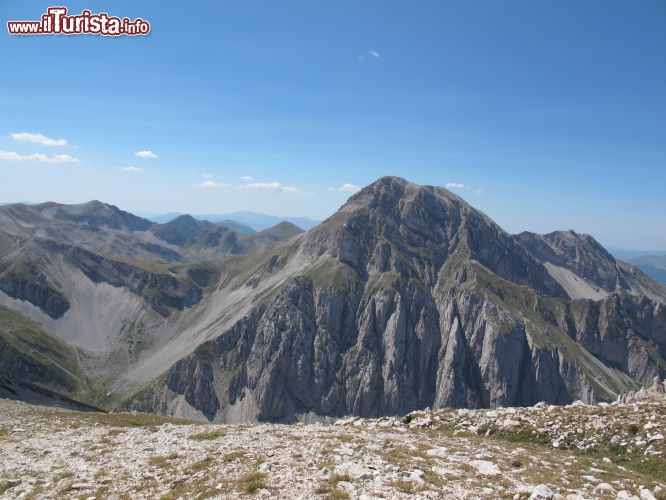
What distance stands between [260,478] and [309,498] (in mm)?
2847

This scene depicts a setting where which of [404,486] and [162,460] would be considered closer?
[404,486]

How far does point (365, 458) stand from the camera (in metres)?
19.9

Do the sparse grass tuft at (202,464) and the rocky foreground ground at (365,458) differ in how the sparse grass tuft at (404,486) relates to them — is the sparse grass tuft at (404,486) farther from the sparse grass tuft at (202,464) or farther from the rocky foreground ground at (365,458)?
the sparse grass tuft at (202,464)

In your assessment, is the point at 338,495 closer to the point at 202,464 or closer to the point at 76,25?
the point at 202,464

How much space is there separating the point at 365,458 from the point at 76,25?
62.5 m

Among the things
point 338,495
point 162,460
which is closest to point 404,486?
point 338,495

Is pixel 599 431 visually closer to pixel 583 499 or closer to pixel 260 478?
pixel 583 499

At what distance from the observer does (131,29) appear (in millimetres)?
57312

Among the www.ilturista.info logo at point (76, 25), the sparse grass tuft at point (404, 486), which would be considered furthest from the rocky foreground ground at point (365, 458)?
the www.ilturista.info logo at point (76, 25)

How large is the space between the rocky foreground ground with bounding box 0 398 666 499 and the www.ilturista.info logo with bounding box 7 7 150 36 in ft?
156

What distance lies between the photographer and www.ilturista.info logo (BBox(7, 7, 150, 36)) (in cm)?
5472

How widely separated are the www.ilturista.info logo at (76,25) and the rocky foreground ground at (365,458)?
1875 inches

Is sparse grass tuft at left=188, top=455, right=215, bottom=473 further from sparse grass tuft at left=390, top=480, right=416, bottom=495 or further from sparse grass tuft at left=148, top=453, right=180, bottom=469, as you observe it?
sparse grass tuft at left=390, top=480, right=416, bottom=495

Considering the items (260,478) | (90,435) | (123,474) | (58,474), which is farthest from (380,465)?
(90,435)
